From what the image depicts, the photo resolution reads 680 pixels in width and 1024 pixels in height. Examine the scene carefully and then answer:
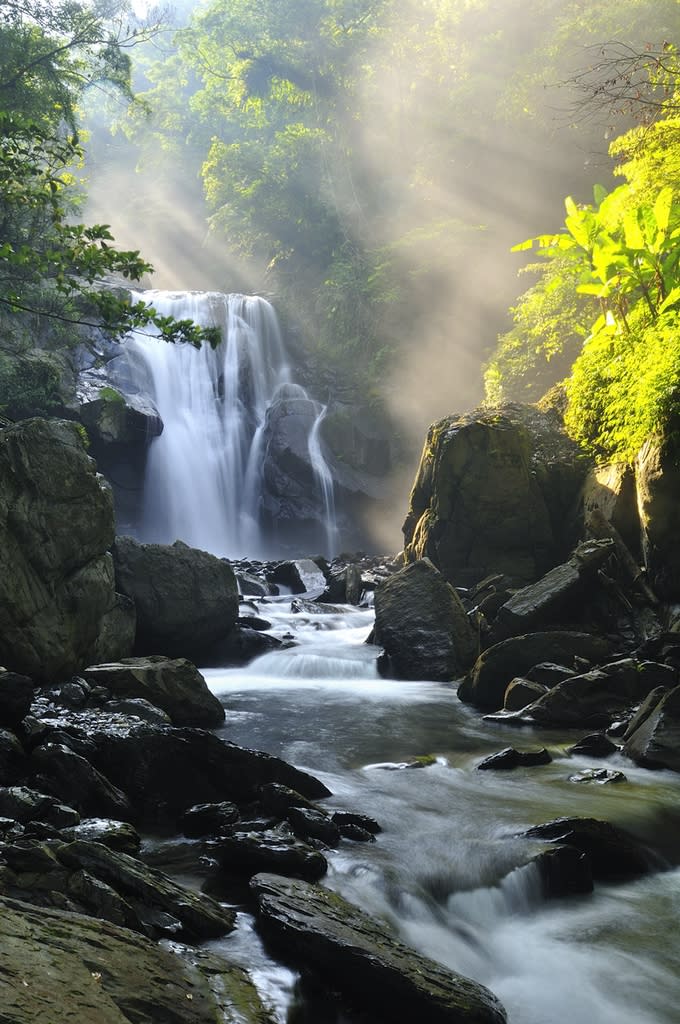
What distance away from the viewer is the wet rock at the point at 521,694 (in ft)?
28.6

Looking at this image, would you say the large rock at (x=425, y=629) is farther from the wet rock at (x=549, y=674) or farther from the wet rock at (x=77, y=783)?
the wet rock at (x=77, y=783)

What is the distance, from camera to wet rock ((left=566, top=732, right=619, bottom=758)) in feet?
23.3

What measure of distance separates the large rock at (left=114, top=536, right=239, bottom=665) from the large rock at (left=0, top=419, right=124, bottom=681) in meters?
2.08

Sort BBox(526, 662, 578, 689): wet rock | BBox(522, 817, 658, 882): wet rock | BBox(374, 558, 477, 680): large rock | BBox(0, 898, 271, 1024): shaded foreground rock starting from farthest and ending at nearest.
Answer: BBox(374, 558, 477, 680): large rock
BBox(526, 662, 578, 689): wet rock
BBox(522, 817, 658, 882): wet rock
BBox(0, 898, 271, 1024): shaded foreground rock

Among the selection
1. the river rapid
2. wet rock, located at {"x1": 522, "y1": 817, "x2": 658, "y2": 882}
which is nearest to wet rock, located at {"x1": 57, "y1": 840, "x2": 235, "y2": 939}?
the river rapid

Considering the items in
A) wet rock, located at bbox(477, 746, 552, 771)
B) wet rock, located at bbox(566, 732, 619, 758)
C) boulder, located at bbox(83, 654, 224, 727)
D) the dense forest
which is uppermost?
the dense forest

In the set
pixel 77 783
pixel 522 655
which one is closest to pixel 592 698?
pixel 522 655

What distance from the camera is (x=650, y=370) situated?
9.51 m

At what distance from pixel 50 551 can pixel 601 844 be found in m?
6.09

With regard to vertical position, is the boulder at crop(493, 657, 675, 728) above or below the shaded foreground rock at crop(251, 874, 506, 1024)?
above

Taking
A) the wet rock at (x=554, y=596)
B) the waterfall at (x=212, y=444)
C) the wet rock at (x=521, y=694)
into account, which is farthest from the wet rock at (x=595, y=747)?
the waterfall at (x=212, y=444)

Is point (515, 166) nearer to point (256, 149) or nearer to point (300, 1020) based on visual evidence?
point (256, 149)

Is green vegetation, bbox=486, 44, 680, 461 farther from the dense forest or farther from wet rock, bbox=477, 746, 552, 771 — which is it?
wet rock, bbox=477, 746, 552, 771

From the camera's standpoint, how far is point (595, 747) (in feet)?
23.4
